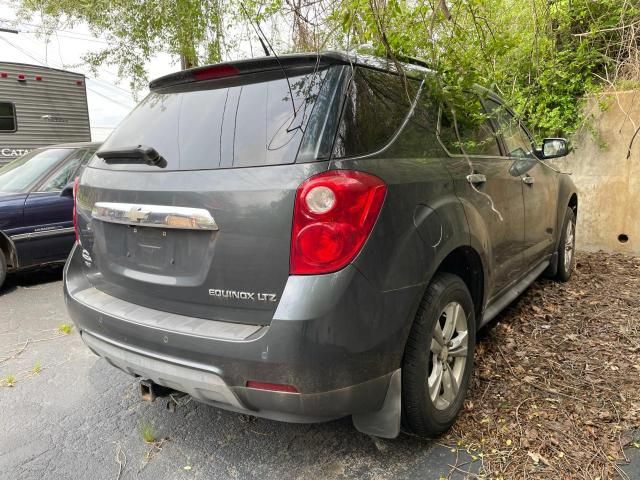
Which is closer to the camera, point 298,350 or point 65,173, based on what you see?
point 298,350

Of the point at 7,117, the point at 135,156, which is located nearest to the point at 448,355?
the point at 135,156

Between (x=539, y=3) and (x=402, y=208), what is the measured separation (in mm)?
4994

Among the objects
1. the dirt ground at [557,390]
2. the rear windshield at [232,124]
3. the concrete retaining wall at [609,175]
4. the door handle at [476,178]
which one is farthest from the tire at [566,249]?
the rear windshield at [232,124]

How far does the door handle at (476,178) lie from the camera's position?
2.72 meters

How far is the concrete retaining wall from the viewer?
18.6 ft

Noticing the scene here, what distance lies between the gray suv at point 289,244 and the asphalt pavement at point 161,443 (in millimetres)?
239

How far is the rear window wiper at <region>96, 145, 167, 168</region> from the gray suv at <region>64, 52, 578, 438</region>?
0.04 ft

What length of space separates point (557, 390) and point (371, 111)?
1902mm

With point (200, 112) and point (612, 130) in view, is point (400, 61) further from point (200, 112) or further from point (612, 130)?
point (612, 130)

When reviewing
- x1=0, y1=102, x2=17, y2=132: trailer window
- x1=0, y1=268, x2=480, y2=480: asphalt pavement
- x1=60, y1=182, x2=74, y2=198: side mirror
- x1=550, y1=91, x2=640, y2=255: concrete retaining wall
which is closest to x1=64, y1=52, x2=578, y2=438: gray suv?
x1=0, y1=268, x2=480, y2=480: asphalt pavement

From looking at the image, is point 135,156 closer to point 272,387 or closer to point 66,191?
point 272,387

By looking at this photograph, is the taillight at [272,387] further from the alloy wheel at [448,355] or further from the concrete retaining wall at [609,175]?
the concrete retaining wall at [609,175]

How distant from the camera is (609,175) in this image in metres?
5.88

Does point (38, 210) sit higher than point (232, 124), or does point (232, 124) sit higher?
point (232, 124)
